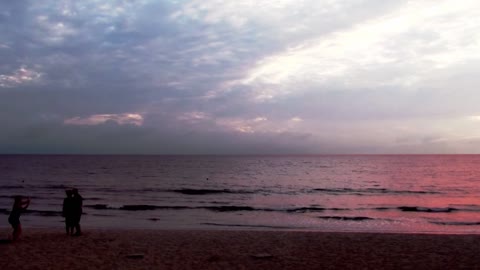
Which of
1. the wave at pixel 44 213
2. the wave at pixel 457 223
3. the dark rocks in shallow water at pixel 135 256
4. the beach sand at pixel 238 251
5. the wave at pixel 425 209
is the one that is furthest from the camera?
the wave at pixel 425 209

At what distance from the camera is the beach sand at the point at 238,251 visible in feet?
38.5

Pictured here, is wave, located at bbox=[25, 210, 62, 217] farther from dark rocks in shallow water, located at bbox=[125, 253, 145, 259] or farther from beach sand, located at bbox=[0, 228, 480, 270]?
dark rocks in shallow water, located at bbox=[125, 253, 145, 259]

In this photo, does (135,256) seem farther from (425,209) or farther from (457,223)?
(425,209)

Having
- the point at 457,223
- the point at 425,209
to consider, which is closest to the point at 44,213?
the point at 457,223

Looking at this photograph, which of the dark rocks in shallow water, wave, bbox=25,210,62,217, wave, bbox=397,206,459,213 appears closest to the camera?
the dark rocks in shallow water

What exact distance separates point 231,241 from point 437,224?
47.4 feet

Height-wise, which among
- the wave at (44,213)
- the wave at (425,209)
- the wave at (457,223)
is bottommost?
the wave at (425,209)

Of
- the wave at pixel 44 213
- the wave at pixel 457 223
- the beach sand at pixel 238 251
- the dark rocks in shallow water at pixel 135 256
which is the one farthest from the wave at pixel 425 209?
the wave at pixel 44 213

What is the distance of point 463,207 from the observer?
106 feet

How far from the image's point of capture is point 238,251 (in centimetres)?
1359

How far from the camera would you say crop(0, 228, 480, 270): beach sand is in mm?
11734

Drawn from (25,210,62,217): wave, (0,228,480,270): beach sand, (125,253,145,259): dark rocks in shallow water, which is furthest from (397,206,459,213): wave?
(25,210,62,217): wave

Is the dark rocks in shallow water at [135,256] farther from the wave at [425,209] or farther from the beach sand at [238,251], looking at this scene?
the wave at [425,209]

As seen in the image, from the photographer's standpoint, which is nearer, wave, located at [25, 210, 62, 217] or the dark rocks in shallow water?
the dark rocks in shallow water
